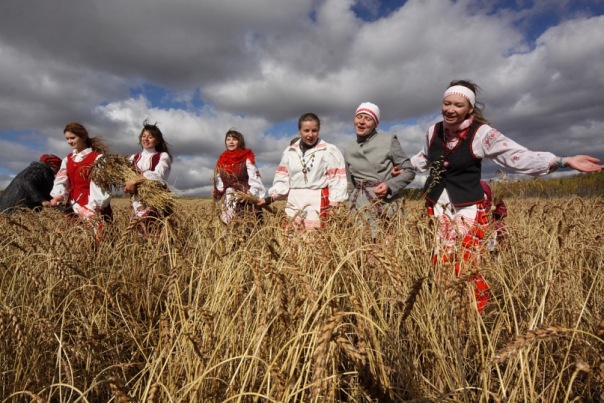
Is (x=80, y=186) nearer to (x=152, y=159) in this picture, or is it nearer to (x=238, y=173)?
(x=152, y=159)

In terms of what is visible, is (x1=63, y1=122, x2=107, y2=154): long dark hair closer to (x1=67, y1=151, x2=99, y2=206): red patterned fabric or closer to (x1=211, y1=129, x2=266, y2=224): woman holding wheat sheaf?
(x1=67, y1=151, x2=99, y2=206): red patterned fabric

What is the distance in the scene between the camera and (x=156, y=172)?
13.9 feet

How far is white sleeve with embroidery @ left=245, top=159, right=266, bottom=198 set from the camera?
512cm

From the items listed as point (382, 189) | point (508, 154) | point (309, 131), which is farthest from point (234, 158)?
point (508, 154)

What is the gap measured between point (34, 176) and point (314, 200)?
4.27 meters

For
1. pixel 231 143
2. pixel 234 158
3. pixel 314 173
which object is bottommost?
pixel 314 173

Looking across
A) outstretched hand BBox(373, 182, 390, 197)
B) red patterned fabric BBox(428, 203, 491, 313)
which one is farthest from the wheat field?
outstretched hand BBox(373, 182, 390, 197)

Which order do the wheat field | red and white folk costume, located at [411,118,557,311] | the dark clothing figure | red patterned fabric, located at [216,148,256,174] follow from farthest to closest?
1. the dark clothing figure
2. red patterned fabric, located at [216,148,256,174]
3. red and white folk costume, located at [411,118,557,311]
4. the wheat field

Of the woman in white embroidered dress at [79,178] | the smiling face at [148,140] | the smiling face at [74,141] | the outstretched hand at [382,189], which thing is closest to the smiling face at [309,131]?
the outstretched hand at [382,189]

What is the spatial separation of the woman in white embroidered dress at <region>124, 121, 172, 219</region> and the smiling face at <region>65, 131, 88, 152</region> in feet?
2.04

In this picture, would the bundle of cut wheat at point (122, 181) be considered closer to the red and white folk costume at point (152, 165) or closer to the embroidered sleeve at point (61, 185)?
the red and white folk costume at point (152, 165)

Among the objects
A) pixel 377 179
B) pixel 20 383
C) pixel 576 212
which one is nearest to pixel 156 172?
pixel 377 179

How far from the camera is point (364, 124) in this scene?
158 inches

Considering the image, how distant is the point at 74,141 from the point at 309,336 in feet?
13.1
